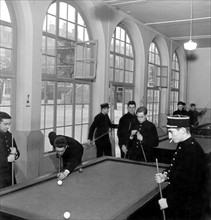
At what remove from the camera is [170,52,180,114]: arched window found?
40.9 ft

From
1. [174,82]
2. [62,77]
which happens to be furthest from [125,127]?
[174,82]

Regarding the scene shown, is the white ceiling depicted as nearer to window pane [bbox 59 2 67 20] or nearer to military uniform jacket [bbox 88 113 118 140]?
window pane [bbox 59 2 67 20]

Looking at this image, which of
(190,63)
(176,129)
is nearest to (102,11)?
(176,129)

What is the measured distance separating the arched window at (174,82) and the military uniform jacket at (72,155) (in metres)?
9.14

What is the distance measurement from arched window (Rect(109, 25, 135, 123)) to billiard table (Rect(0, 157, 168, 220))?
16.1ft

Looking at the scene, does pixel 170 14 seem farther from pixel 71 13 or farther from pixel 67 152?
pixel 67 152

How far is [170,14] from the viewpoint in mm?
8180

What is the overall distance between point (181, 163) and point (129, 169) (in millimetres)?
1309

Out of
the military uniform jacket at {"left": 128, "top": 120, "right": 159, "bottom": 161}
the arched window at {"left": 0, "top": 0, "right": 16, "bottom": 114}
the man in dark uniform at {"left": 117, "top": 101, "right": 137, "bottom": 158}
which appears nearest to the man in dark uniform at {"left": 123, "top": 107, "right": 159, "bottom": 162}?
the military uniform jacket at {"left": 128, "top": 120, "right": 159, "bottom": 161}

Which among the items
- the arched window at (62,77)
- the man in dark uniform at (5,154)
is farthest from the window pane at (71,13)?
the man in dark uniform at (5,154)

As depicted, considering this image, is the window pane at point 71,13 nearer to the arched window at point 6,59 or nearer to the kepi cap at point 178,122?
the arched window at point 6,59

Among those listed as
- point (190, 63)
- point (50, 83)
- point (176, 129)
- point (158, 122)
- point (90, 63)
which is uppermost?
point (190, 63)

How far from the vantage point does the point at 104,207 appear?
7.89 feet

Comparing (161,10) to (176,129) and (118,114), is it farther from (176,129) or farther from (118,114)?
(176,129)
